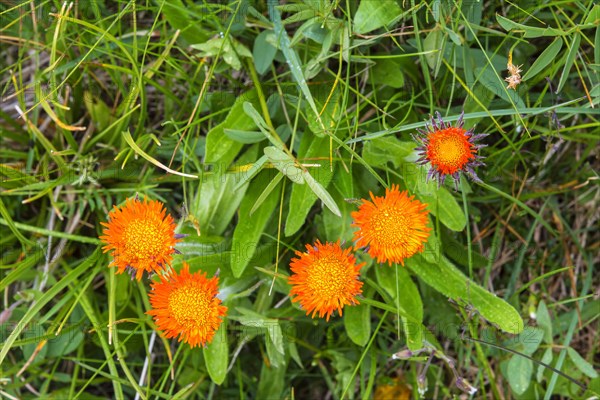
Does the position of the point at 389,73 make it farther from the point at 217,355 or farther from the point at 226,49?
the point at 217,355

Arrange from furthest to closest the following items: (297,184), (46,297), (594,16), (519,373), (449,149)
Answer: (519,373) < (46,297) < (297,184) < (594,16) < (449,149)

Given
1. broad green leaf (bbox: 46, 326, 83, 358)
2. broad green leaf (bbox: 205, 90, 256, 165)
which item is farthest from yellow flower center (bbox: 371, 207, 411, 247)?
broad green leaf (bbox: 46, 326, 83, 358)

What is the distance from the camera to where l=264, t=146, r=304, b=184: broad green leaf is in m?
2.12

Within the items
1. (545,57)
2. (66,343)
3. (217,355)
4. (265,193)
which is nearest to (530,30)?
(545,57)

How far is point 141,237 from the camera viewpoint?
204 cm

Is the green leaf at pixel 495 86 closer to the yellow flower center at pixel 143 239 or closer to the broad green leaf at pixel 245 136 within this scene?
the broad green leaf at pixel 245 136

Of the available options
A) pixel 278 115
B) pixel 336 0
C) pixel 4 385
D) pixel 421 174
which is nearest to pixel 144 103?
pixel 278 115

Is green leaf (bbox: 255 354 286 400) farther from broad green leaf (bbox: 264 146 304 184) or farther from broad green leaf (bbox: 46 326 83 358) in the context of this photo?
broad green leaf (bbox: 264 146 304 184)

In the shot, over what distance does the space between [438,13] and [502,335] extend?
145 centimetres

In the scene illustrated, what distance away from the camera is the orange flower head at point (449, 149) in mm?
1891

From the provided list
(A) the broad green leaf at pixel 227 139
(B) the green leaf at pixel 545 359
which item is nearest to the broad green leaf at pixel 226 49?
(A) the broad green leaf at pixel 227 139

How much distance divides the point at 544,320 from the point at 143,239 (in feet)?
5.57

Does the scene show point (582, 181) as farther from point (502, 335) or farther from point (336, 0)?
point (336, 0)

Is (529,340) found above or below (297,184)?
Answer: below
